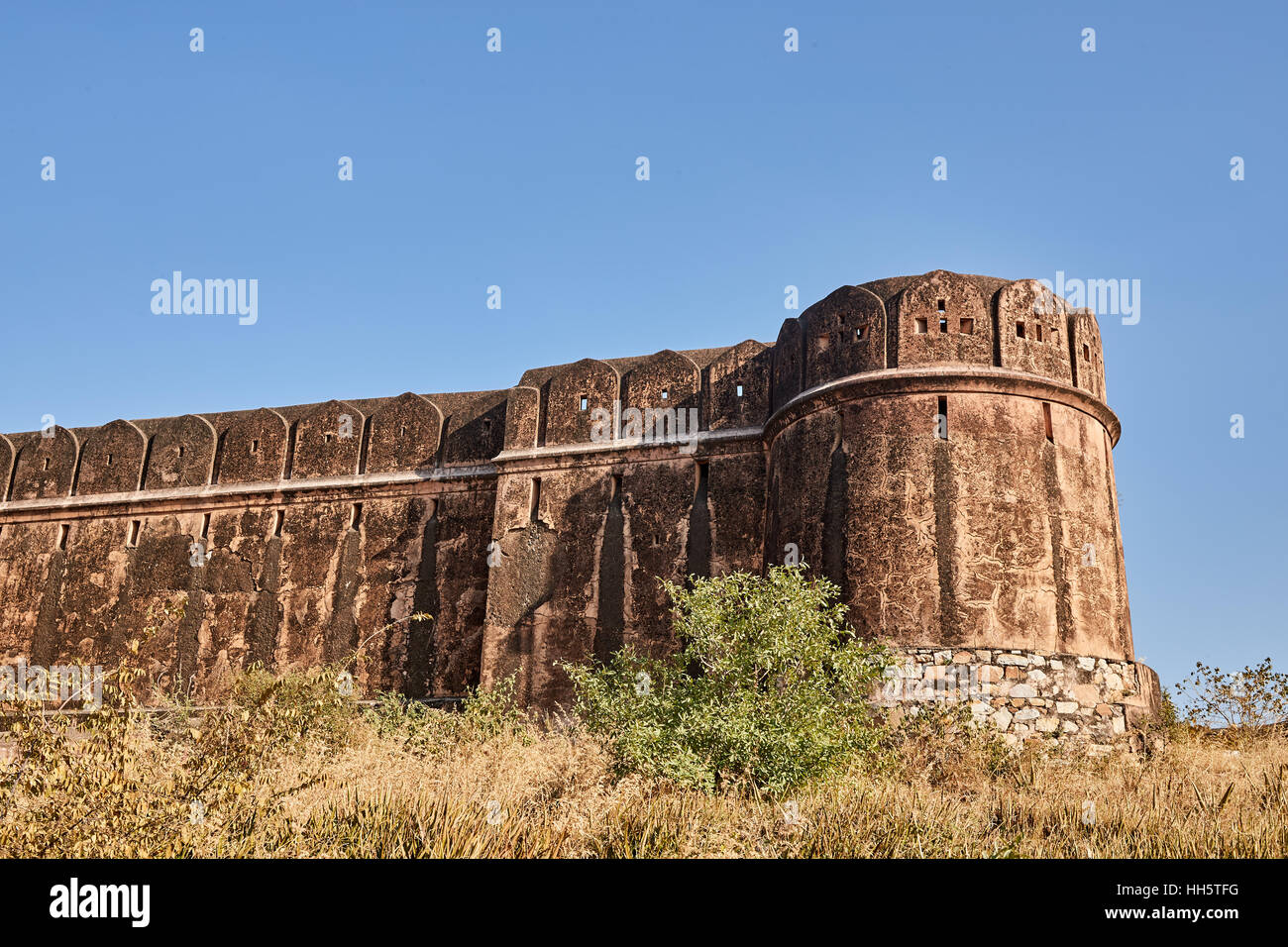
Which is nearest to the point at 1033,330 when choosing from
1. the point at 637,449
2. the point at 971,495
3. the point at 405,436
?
the point at 971,495

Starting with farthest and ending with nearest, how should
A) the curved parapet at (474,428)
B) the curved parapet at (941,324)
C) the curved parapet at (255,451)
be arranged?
the curved parapet at (255,451) < the curved parapet at (474,428) < the curved parapet at (941,324)

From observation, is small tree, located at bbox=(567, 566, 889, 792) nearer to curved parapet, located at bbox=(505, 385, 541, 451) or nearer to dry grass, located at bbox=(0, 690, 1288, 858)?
dry grass, located at bbox=(0, 690, 1288, 858)

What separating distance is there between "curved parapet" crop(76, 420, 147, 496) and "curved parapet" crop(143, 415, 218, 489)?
195 mm

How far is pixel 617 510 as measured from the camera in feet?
42.2

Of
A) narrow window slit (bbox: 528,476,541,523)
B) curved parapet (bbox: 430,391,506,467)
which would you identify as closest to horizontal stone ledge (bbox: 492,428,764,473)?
narrow window slit (bbox: 528,476,541,523)

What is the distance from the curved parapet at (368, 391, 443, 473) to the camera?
1447 centimetres

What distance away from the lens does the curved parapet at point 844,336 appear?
35.7 ft

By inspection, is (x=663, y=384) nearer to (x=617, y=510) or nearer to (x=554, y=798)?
(x=617, y=510)

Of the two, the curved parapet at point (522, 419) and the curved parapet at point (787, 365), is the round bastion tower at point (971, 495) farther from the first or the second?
the curved parapet at point (522, 419)

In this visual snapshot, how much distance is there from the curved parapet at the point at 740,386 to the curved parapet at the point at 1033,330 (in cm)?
271

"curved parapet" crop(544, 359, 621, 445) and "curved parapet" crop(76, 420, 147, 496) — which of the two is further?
"curved parapet" crop(76, 420, 147, 496)

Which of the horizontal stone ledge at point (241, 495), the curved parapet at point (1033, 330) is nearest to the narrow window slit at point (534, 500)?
the horizontal stone ledge at point (241, 495)

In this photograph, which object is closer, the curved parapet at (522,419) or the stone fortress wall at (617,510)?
the stone fortress wall at (617,510)
